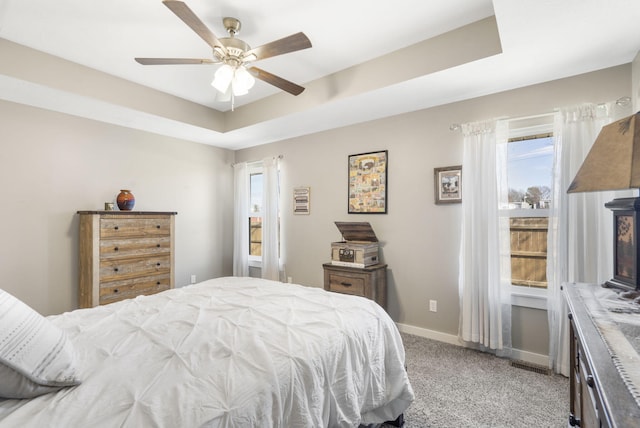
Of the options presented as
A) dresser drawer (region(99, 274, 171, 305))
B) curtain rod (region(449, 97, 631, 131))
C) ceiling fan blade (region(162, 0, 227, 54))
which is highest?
ceiling fan blade (region(162, 0, 227, 54))

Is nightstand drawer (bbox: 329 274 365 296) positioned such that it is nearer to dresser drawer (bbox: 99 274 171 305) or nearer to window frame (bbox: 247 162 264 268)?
window frame (bbox: 247 162 264 268)

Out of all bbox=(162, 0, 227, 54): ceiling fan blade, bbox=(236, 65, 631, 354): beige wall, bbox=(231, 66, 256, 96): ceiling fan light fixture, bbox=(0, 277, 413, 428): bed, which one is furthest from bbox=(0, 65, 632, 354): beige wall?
bbox=(162, 0, 227, 54): ceiling fan blade

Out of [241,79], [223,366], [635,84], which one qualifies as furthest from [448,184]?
[223,366]

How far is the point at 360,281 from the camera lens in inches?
128

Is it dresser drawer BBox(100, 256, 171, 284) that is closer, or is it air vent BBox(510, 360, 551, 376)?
air vent BBox(510, 360, 551, 376)

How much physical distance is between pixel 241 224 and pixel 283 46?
336 centimetres

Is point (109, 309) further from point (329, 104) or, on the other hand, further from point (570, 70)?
point (570, 70)

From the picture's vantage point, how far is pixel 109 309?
6.03 feet

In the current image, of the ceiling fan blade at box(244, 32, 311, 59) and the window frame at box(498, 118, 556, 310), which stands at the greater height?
the ceiling fan blade at box(244, 32, 311, 59)

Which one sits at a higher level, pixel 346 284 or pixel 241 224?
pixel 241 224

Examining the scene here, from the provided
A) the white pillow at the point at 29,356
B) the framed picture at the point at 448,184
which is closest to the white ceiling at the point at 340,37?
the framed picture at the point at 448,184

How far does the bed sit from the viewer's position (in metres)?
0.90

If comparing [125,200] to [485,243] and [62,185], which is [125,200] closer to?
[62,185]

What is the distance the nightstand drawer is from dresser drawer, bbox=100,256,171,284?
2.06 metres
